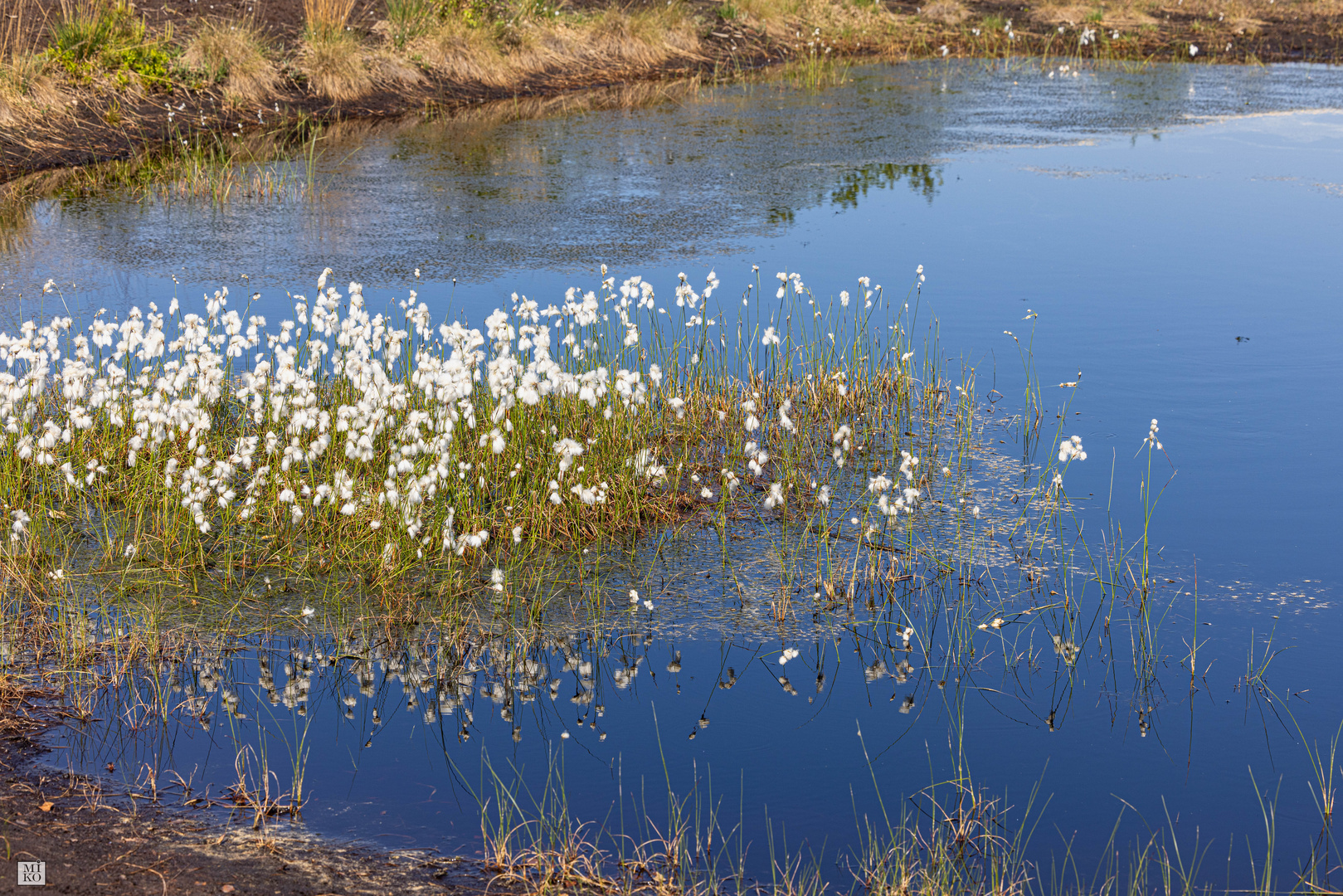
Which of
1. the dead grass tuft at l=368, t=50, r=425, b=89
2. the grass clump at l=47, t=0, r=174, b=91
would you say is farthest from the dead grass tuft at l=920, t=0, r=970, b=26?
the grass clump at l=47, t=0, r=174, b=91

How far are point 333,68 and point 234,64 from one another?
3.84 ft

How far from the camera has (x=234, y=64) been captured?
43.5ft

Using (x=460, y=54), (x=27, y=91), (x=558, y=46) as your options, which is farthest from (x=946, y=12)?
(x=27, y=91)

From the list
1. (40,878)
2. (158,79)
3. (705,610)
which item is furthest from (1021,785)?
(158,79)

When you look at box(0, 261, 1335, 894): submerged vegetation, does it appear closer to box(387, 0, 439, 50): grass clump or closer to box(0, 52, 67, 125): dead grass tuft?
box(0, 52, 67, 125): dead grass tuft

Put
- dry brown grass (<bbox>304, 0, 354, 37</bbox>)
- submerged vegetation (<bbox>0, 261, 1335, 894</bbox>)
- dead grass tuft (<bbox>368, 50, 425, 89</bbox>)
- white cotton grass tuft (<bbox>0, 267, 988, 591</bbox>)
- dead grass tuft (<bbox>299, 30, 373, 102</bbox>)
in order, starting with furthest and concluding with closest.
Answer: dead grass tuft (<bbox>368, 50, 425, 89</bbox>)
dry brown grass (<bbox>304, 0, 354, 37</bbox>)
dead grass tuft (<bbox>299, 30, 373, 102</bbox>)
white cotton grass tuft (<bbox>0, 267, 988, 591</bbox>)
submerged vegetation (<bbox>0, 261, 1335, 894</bbox>)

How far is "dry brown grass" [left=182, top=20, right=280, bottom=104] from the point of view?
13.1m

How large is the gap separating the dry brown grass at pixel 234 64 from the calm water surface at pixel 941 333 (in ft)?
5.49

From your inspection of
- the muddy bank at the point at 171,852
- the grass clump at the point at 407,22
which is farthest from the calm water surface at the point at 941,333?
the grass clump at the point at 407,22

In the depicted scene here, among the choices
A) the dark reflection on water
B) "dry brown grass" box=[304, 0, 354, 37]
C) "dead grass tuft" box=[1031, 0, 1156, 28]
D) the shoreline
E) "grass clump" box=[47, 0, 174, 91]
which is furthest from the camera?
"dead grass tuft" box=[1031, 0, 1156, 28]

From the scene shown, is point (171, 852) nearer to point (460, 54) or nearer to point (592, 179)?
point (592, 179)
